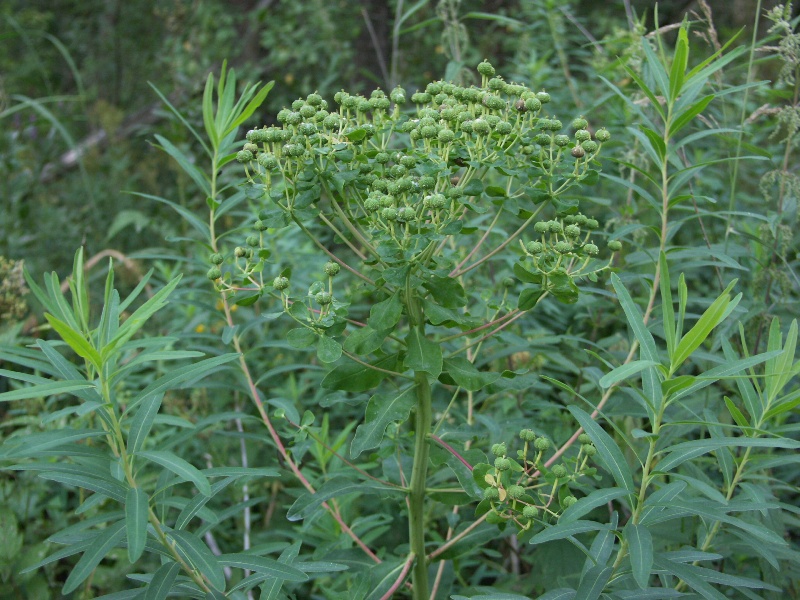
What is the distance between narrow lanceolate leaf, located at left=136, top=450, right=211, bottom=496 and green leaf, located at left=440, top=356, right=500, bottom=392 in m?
0.56

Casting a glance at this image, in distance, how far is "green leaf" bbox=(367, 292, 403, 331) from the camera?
156 cm

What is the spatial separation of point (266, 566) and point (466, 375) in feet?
1.82

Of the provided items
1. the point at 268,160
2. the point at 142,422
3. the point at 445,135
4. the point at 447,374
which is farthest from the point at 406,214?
the point at 142,422

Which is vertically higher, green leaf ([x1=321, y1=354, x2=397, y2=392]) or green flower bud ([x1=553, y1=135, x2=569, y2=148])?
green flower bud ([x1=553, y1=135, x2=569, y2=148])

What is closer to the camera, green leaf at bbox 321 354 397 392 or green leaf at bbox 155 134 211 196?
green leaf at bbox 321 354 397 392

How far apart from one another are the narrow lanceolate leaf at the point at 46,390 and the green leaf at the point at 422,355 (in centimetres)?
61

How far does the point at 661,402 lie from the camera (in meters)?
1.41

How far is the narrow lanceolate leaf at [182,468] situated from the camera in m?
1.35

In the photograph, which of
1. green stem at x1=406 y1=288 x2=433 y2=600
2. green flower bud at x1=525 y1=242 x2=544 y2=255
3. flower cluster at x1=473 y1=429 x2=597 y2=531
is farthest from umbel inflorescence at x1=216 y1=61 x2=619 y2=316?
flower cluster at x1=473 y1=429 x2=597 y2=531

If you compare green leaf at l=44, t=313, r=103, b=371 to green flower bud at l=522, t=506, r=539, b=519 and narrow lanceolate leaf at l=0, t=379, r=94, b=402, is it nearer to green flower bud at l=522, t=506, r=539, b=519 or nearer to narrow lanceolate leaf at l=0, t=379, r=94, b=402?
narrow lanceolate leaf at l=0, t=379, r=94, b=402

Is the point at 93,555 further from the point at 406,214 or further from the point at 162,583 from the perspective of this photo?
the point at 406,214

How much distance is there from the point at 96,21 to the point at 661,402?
8443 mm

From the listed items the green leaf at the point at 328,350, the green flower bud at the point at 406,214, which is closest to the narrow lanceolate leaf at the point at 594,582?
the green leaf at the point at 328,350

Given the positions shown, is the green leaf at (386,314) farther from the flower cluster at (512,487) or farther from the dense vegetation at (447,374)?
the flower cluster at (512,487)
